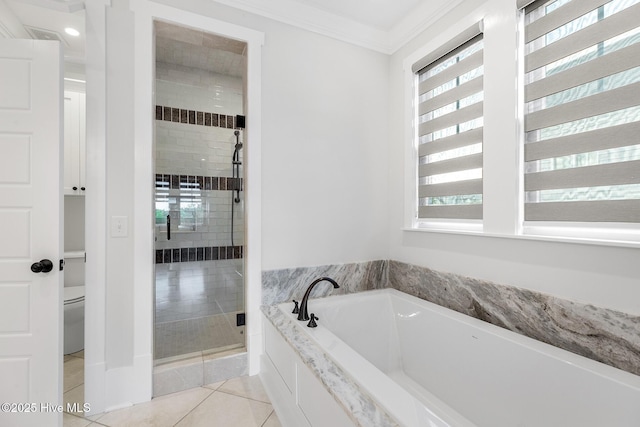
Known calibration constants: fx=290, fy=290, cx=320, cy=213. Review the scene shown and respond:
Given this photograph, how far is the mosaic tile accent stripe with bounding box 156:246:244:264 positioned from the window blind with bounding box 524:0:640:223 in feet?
6.38

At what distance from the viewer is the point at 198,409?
1.61m

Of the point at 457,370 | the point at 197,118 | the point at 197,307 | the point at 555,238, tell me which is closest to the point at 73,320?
the point at 197,307

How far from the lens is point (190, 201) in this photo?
2.31 m

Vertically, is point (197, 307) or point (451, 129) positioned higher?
point (451, 129)

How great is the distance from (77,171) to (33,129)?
1.31 meters

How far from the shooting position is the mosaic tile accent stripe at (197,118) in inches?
83.7

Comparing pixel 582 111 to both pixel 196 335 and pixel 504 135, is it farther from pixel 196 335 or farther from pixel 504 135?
pixel 196 335

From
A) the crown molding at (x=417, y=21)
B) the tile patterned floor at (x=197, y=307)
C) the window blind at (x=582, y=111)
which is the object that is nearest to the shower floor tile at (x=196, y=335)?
the tile patterned floor at (x=197, y=307)

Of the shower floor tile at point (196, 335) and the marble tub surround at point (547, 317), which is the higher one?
the marble tub surround at point (547, 317)

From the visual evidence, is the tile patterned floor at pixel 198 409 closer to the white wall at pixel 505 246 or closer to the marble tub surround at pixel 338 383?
the marble tub surround at pixel 338 383

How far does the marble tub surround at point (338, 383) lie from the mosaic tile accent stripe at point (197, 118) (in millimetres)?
1547

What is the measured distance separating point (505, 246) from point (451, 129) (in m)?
0.86

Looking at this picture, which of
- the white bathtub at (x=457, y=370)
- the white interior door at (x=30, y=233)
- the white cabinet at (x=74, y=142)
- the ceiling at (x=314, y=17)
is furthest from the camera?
the white cabinet at (x=74, y=142)

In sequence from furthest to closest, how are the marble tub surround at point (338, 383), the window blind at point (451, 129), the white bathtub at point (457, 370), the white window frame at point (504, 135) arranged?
the window blind at point (451, 129)
the white window frame at point (504, 135)
the white bathtub at point (457, 370)
the marble tub surround at point (338, 383)
